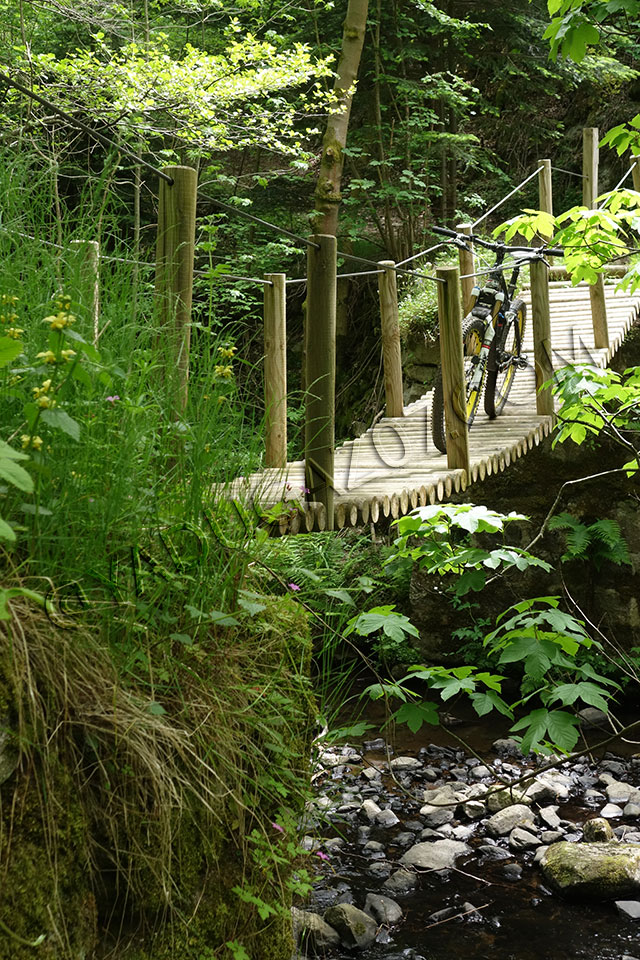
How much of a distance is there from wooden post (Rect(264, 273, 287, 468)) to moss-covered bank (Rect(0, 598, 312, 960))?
90 centimetres

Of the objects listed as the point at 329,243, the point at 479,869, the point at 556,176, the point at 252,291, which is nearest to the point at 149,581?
the point at 329,243

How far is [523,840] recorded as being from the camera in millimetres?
3938

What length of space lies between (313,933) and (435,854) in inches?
41.0

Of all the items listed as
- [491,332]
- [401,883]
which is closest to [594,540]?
[491,332]

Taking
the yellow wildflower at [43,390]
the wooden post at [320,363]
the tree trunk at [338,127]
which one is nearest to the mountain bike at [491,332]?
the wooden post at [320,363]

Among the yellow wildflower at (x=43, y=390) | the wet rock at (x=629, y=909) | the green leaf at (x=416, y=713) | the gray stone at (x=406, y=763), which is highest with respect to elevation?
the yellow wildflower at (x=43, y=390)

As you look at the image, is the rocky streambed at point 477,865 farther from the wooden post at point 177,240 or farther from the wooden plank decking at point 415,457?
the wooden post at point 177,240

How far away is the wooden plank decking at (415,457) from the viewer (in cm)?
239

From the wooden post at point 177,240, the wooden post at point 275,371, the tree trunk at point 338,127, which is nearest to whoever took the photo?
the wooden post at point 177,240

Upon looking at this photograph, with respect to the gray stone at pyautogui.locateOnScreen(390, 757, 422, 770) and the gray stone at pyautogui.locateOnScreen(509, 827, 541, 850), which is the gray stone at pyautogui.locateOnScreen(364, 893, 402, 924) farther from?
the gray stone at pyautogui.locateOnScreen(390, 757, 422, 770)

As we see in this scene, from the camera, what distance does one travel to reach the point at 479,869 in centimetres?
373

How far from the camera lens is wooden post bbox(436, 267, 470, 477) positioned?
10.4 feet

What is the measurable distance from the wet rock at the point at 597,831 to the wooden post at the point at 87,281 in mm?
3241

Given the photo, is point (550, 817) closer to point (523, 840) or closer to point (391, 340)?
point (523, 840)
